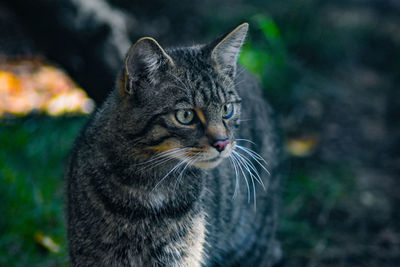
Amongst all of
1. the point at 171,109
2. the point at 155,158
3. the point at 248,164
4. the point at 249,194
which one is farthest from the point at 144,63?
the point at 249,194

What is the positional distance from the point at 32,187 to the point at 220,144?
205 cm

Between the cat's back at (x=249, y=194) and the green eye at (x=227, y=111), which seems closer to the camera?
the green eye at (x=227, y=111)

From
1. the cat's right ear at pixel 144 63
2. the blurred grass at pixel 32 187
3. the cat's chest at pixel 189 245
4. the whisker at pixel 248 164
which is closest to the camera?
the cat's right ear at pixel 144 63

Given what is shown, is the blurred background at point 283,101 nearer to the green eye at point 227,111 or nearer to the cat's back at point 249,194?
the cat's back at point 249,194

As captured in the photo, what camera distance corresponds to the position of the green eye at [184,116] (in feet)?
6.56

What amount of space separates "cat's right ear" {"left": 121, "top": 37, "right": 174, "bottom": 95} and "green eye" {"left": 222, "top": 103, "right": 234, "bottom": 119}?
1.17 feet

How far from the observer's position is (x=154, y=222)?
2.13m

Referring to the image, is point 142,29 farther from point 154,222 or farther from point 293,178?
point 154,222

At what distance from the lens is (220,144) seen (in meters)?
1.98

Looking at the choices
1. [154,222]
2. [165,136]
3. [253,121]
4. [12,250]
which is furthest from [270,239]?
[12,250]

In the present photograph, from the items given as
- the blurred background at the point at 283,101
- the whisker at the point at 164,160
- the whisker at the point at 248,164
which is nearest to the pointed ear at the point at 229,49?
the whisker at the point at 248,164

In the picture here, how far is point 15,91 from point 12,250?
2063 mm

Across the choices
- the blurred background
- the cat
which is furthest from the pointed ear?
the blurred background

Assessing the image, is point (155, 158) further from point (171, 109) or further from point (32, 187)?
point (32, 187)
